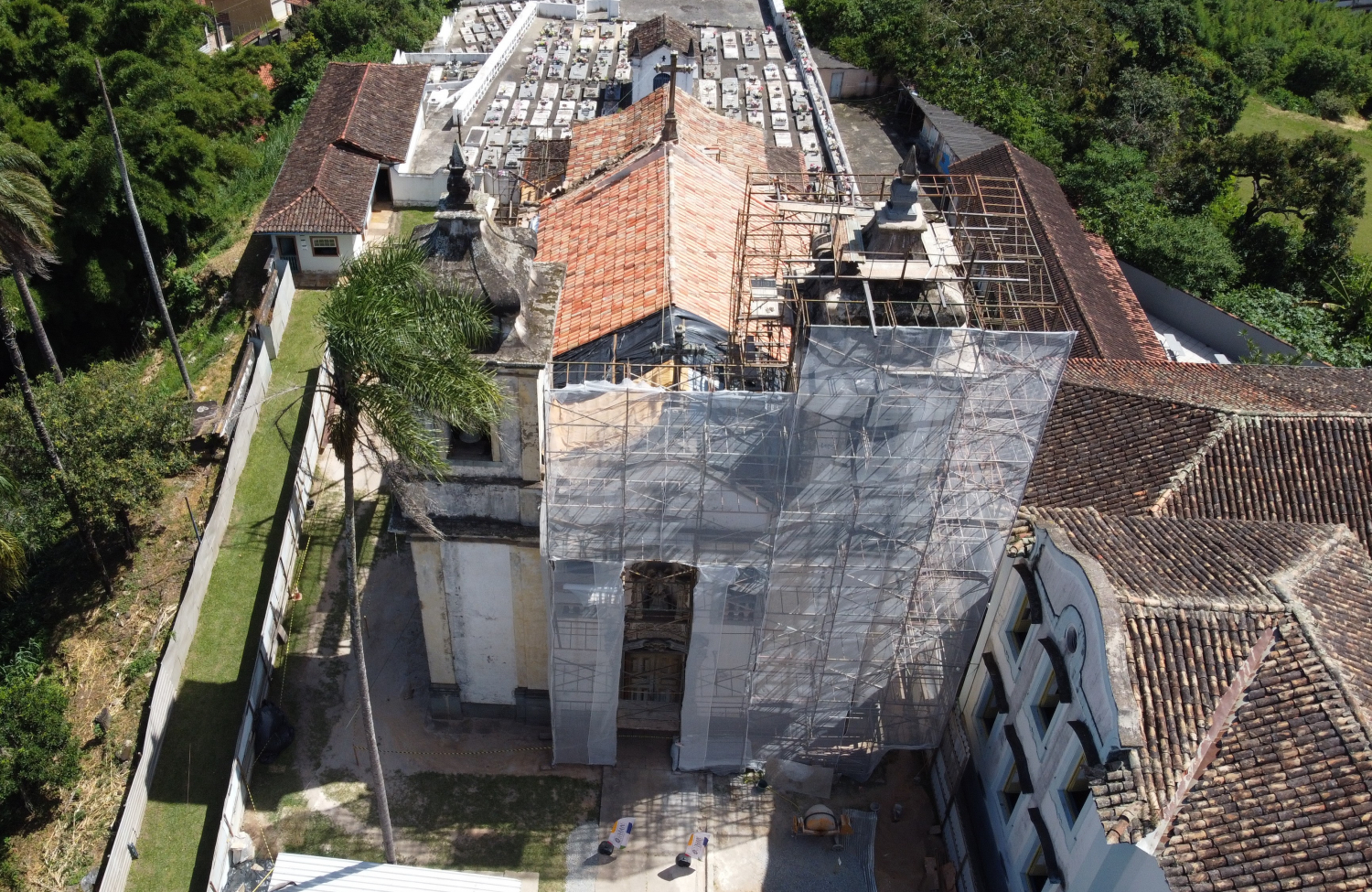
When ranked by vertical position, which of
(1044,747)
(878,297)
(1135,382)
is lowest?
(1044,747)

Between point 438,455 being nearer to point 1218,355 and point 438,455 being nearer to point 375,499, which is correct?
point 375,499

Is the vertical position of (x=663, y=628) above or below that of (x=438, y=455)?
below

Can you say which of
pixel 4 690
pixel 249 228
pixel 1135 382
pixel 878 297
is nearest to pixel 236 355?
pixel 249 228

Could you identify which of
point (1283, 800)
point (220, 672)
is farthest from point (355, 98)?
point (1283, 800)

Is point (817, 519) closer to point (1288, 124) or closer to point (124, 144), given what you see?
point (124, 144)

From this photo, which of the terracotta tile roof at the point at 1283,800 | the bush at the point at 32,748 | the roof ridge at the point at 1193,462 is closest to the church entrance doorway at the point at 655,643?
the roof ridge at the point at 1193,462

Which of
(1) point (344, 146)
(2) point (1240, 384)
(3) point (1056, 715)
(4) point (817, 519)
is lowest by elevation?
(1) point (344, 146)
